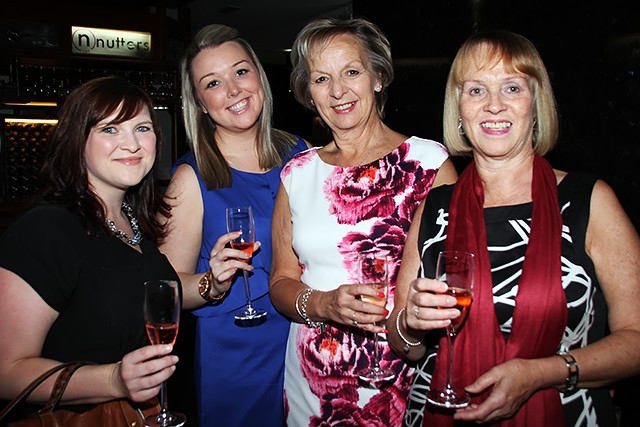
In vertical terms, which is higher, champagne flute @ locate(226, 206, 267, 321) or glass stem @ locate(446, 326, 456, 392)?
champagne flute @ locate(226, 206, 267, 321)

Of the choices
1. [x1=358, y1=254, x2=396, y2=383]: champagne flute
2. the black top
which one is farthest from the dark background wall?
the black top

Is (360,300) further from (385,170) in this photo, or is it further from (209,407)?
(209,407)

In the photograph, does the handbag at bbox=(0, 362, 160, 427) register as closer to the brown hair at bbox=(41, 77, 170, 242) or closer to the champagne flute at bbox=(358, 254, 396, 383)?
the brown hair at bbox=(41, 77, 170, 242)

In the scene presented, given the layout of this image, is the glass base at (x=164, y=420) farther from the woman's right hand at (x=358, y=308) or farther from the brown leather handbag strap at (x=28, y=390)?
the woman's right hand at (x=358, y=308)

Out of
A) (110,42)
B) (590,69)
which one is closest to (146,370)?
(590,69)

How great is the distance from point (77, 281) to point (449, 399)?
1214mm

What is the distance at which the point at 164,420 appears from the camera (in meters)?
1.71

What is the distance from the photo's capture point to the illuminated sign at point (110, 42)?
21.6ft

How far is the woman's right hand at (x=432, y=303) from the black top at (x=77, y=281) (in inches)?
38.2

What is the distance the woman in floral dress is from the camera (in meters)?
2.14

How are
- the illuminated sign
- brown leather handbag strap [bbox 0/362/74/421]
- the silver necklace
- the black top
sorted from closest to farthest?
1. brown leather handbag strap [bbox 0/362/74/421]
2. the black top
3. the silver necklace
4. the illuminated sign

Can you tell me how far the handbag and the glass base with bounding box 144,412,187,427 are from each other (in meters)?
0.04

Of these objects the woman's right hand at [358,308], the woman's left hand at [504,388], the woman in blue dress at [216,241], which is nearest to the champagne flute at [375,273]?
the woman's right hand at [358,308]

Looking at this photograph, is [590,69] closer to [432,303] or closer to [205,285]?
[432,303]
